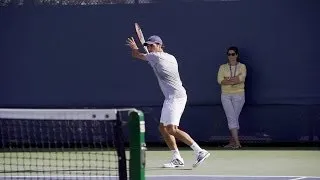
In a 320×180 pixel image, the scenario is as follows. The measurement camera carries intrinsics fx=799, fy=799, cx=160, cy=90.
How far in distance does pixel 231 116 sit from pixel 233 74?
1.95 feet

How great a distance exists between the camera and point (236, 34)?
37.5 ft

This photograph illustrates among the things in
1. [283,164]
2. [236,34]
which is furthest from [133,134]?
[236,34]

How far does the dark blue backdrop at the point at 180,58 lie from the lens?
11336mm

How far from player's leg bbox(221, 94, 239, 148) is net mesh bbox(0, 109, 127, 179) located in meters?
1.69

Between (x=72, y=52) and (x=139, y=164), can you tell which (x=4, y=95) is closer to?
(x=72, y=52)

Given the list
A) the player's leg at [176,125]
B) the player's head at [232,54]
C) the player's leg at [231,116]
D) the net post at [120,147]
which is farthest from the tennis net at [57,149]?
the net post at [120,147]

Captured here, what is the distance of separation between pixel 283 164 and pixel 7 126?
13.5ft

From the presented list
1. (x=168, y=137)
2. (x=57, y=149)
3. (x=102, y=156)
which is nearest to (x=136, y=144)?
(x=168, y=137)

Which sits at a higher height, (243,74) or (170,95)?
(243,74)

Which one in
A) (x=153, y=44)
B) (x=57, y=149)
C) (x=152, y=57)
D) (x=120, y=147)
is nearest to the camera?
(x=120, y=147)

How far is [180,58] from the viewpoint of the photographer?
11.5 metres

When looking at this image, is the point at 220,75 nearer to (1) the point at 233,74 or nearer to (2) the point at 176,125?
(1) the point at 233,74

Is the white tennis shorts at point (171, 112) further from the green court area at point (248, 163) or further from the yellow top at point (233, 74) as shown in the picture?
the yellow top at point (233, 74)

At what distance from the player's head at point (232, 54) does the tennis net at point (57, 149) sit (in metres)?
1.95
